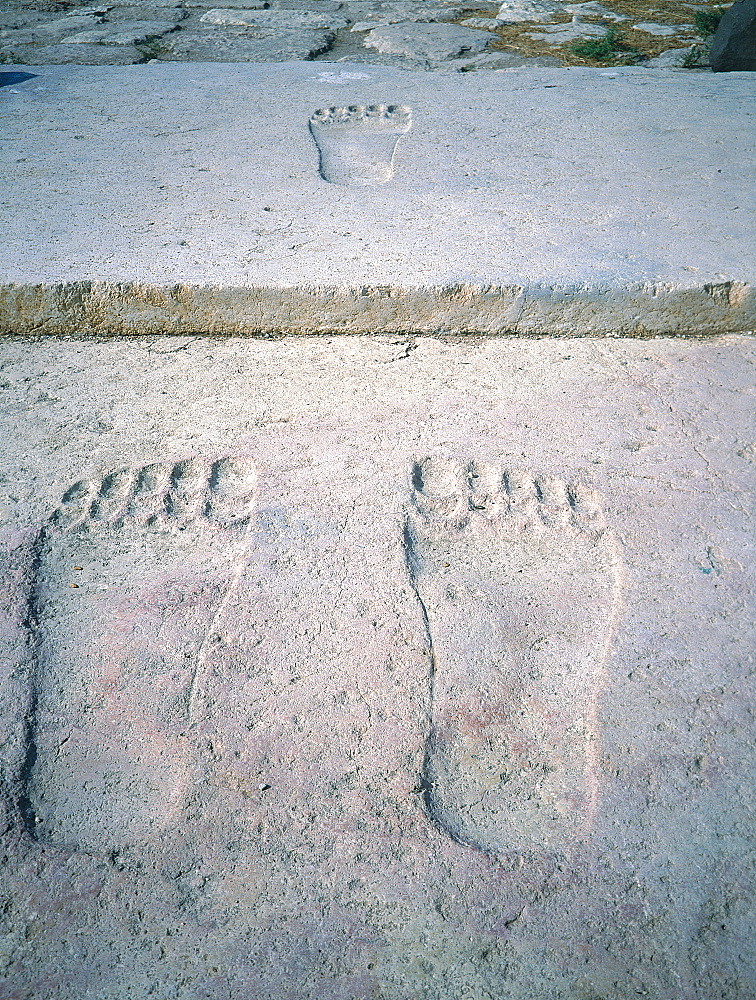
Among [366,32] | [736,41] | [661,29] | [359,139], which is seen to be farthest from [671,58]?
[359,139]

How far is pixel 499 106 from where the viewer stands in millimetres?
2744

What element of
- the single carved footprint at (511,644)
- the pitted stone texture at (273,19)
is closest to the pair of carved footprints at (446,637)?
the single carved footprint at (511,644)

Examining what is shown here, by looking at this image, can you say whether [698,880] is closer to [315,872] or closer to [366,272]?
[315,872]

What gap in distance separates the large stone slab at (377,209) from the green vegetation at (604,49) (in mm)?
867

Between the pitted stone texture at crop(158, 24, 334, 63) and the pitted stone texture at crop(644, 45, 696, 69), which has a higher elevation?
the pitted stone texture at crop(158, 24, 334, 63)

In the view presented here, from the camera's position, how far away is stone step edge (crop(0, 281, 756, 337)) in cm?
175

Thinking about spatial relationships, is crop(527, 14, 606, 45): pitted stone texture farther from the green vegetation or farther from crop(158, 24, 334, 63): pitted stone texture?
crop(158, 24, 334, 63): pitted stone texture

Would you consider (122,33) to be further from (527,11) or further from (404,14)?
(527,11)

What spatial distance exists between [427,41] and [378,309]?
273 centimetres

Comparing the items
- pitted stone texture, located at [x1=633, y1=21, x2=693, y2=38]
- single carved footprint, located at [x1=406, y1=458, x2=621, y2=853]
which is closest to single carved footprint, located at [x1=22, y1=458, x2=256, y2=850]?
single carved footprint, located at [x1=406, y1=458, x2=621, y2=853]

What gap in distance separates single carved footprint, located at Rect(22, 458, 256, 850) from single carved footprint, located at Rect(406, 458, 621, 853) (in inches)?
13.0

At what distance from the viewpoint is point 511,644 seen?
45.7 inches

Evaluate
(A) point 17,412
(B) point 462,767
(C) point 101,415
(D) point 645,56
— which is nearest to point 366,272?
(C) point 101,415

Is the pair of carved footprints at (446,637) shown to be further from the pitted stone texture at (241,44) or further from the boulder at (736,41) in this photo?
the pitted stone texture at (241,44)
